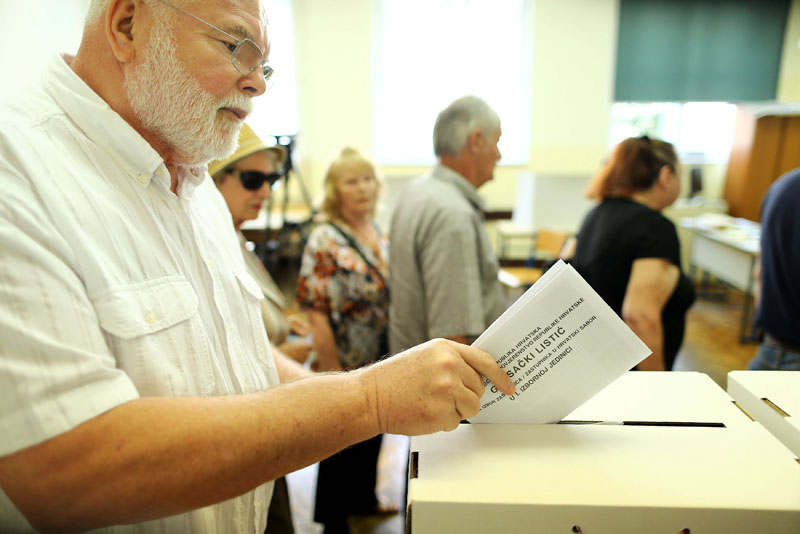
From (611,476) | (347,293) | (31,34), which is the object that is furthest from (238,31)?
(31,34)

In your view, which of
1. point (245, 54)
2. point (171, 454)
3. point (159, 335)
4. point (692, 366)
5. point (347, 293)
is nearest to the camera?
point (171, 454)

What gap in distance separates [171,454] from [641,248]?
64.1 inches

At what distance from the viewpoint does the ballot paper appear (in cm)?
66

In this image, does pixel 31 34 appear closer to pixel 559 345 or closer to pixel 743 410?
pixel 559 345

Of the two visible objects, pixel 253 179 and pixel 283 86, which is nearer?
pixel 253 179

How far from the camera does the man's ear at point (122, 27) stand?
27.8 inches

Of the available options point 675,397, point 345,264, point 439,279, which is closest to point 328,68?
point 345,264

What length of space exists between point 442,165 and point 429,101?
480 centimetres

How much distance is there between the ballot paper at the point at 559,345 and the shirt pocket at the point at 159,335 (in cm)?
41

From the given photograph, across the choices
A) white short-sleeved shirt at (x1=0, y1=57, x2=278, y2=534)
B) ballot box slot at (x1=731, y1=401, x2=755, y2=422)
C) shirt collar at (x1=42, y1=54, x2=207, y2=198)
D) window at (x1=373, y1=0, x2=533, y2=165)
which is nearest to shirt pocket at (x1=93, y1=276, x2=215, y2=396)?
white short-sleeved shirt at (x1=0, y1=57, x2=278, y2=534)

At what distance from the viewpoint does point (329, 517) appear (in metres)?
2.09

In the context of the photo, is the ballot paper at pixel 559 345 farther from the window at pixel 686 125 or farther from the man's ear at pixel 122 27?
the window at pixel 686 125

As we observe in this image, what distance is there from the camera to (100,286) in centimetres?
60

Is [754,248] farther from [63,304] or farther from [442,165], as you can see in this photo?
[63,304]
